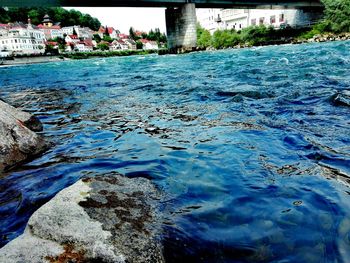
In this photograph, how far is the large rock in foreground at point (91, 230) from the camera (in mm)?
1445

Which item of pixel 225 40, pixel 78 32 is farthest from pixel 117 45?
pixel 225 40

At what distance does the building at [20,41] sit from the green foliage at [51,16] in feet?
99.6

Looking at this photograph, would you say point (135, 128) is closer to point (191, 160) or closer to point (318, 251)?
point (191, 160)

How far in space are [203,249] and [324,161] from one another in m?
1.70

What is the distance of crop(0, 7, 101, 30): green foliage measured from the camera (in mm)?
124125

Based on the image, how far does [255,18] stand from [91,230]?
72.5 metres

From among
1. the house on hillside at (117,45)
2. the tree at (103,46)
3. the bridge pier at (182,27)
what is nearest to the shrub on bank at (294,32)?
the bridge pier at (182,27)

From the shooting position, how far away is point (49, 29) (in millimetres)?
124625

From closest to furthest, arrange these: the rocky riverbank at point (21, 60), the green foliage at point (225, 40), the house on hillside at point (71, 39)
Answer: the green foliage at point (225, 40) → the rocky riverbank at point (21, 60) → the house on hillside at point (71, 39)

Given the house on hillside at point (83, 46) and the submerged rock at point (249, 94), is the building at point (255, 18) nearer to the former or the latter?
the house on hillside at point (83, 46)

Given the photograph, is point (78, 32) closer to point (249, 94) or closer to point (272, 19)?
point (272, 19)

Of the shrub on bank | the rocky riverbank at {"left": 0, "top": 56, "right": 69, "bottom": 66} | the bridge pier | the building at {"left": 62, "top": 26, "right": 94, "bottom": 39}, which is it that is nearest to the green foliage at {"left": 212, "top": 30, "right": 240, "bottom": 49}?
the shrub on bank

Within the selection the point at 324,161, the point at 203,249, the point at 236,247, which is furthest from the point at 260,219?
the point at 324,161

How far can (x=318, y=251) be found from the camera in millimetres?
1645
